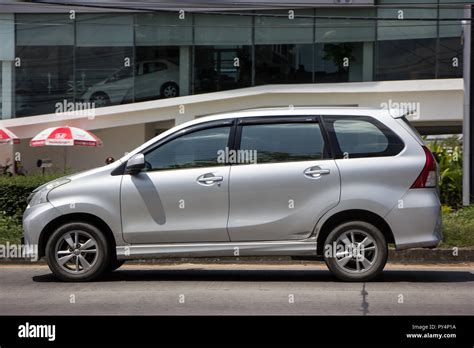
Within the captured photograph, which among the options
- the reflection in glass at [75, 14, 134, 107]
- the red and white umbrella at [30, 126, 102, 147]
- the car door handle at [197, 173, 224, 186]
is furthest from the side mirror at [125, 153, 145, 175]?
the reflection in glass at [75, 14, 134, 107]

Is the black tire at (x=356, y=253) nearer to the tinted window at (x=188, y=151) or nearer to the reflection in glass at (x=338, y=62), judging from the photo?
the tinted window at (x=188, y=151)

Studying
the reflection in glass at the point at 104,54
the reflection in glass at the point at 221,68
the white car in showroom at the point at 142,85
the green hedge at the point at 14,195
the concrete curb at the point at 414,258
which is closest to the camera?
the concrete curb at the point at 414,258

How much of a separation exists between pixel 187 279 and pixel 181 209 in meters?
1.17

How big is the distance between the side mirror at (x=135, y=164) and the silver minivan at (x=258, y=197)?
0.01m

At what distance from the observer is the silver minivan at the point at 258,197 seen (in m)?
8.80

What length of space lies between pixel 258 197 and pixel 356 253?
1275mm

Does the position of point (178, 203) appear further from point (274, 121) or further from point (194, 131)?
point (274, 121)

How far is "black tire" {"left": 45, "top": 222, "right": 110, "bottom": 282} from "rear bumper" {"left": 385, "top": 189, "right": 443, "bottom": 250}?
327cm

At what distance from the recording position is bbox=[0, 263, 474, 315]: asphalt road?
7509mm

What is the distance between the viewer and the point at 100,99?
28.0 m

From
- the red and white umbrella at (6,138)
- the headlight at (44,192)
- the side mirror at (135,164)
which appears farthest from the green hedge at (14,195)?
the red and white umbrella at (6,138)
